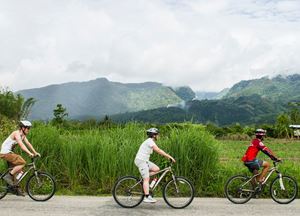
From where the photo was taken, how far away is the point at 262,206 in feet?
38.9

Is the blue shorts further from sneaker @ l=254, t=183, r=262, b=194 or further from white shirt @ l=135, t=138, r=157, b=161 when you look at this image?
white shirt @ l=135, t=138, r=157, b=161

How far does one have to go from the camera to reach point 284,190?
12648mm

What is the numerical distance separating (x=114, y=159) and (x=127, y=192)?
8.74 ft

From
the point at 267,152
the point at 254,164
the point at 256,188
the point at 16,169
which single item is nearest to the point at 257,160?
the point at 254,164

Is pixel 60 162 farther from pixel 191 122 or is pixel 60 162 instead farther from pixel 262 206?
pixel 262 206

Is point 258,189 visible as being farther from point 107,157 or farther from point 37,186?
point 37,186

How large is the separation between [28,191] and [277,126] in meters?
52.9

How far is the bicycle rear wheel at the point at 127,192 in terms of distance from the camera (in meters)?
11.6

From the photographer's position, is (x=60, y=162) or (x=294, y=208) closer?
(x=294, y=208)

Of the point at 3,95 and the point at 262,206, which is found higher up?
the point at 3,95

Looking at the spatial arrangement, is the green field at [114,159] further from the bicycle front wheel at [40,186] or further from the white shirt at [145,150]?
the white shirt at [145,150]

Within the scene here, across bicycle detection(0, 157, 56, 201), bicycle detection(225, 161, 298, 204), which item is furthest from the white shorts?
bicycle detection(0, 157, 56, 201)

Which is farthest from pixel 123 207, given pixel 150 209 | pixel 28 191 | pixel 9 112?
pixel 9 112

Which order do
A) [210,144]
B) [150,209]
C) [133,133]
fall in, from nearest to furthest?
1. [150,209]
2. [210,144]
3. [133,133]
